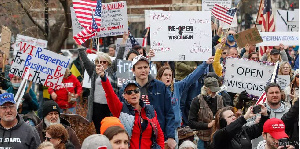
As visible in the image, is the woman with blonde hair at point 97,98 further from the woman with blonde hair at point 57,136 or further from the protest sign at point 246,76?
the woman with blonde hair at point 57,136

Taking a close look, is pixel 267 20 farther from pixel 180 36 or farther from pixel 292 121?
pixel 292 121

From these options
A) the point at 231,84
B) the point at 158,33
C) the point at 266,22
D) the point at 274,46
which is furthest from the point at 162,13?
the point at 266,22

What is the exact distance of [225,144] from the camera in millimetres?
7746

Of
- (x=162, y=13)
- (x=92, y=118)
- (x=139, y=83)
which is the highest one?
(x=162, y=13)

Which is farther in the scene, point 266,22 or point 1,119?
point 266,22

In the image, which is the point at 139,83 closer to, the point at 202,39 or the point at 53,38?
the point at 202,39

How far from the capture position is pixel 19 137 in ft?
25.4

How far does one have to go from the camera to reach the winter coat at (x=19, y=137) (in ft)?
25.2

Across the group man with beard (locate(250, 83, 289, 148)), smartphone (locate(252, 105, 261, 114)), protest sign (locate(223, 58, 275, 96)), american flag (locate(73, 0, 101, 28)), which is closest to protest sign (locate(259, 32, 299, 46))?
american flag (locate(73, 0, 101, 28))

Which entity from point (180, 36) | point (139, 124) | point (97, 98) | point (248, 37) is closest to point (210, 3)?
point (248, 37)

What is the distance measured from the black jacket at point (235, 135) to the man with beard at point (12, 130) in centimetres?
202

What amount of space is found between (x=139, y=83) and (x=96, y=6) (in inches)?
174

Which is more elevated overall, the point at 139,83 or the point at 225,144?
the point at 139,83

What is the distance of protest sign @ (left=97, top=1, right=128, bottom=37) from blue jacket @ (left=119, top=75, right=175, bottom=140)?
5106mm
